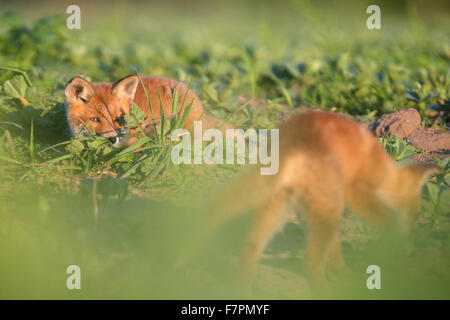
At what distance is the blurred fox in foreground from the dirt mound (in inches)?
70.8

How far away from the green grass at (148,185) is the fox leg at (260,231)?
0.18 metres

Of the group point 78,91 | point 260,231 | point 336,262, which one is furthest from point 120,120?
point 336,262

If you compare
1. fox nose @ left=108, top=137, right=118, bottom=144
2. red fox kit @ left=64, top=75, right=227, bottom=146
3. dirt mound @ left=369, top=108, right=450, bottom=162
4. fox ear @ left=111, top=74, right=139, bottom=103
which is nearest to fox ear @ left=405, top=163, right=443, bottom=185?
dirt mound @ left=369, top=108, right=450, bottom=162

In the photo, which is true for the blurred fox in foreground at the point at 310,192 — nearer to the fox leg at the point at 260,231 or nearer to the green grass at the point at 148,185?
the fox leg at the point at 260,231

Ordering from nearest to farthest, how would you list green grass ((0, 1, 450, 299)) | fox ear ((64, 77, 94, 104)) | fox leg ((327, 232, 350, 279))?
green grass ((0, 1, 450, 299)) → fox leg ((327, 232, 350, 279)) → fox ear ((64, 77, 94, 104))

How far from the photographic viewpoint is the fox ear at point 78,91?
4387 millimetres

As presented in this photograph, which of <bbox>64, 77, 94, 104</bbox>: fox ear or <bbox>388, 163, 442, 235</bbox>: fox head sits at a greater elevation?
<bbox>64, 77, 94, 104</bbox>: fox ear

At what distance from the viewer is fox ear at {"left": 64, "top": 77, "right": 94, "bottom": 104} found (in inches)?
173

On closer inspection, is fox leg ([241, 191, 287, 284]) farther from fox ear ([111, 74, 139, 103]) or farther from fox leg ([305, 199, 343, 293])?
fox ear ([111, 74, 139, 103])

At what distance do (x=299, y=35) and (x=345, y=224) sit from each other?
372 inches

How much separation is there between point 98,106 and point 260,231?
238cm

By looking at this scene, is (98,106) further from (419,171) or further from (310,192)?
(419,171)

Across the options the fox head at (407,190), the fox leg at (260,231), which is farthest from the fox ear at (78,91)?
the fox head at (407,190)
